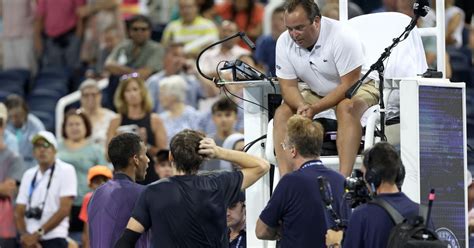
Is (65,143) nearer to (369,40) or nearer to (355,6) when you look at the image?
(355,6)

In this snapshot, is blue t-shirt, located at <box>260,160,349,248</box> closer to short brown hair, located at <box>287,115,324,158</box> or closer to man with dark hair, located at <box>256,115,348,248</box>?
man with dark hair, located at <box>256,115,348,248</box>

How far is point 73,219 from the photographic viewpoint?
14500 millimetres

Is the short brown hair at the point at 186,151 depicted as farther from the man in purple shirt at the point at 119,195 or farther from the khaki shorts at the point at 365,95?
the khaki shorts at the point at 365,95

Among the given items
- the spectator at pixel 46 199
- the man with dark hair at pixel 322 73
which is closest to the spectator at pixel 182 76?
the spectator at pixel 46 199

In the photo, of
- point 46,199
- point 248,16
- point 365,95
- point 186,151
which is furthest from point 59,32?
point 186,151

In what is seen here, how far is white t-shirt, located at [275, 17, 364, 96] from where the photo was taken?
9945 mm

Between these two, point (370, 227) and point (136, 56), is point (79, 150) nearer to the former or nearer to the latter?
point (136, 56)

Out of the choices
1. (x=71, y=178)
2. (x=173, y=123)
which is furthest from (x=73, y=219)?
(x=173, y=123)

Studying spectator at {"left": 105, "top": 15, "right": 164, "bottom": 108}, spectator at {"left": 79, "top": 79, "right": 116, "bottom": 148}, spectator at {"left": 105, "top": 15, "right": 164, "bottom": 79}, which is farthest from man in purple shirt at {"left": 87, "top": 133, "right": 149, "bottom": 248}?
spectator at {"left": 105, "top": 15, "right": 164, "bottom": 79}

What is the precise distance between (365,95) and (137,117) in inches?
205

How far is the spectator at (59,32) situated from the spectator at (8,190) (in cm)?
454

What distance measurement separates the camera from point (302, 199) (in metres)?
8.98

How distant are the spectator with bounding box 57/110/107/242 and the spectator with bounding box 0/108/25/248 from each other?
481mm

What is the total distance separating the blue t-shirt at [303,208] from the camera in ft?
29.5
